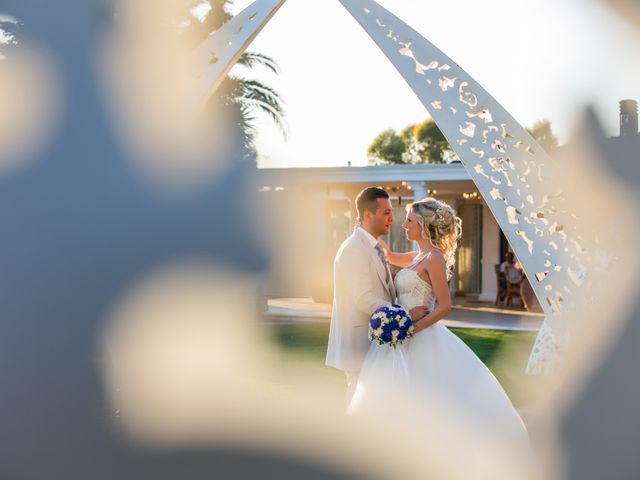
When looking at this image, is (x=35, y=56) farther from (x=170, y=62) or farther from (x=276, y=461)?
→ (x=276, y=461)

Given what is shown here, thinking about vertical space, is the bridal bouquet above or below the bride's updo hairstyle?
below

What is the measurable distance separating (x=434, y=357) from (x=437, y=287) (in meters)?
0.44

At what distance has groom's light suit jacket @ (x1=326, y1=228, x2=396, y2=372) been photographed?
15.9ft

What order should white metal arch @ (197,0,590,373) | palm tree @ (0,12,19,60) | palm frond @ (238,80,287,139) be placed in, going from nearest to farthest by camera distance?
white metal arch @ (197,0,590,373), palm tree @ (0,12,19,60), palm frond @ (238,80,287,139)

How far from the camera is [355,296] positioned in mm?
4871

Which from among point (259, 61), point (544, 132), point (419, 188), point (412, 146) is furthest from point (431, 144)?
point (259, 61)

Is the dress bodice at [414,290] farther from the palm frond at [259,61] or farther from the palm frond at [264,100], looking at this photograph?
the palm frond at [259,61]

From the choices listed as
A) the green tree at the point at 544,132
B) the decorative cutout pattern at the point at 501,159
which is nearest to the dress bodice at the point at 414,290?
the decorative cutout pattern at the point at 501,159

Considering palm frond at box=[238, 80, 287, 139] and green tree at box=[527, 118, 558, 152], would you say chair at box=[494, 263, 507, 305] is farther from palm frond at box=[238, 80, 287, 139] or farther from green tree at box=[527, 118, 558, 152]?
green tree at box=[527, 118, 558, 152]

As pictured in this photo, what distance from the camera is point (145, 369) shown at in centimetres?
1095

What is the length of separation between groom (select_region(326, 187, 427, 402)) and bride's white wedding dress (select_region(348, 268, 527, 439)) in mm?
109

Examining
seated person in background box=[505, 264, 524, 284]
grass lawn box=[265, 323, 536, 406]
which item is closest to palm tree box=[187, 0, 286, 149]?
grass lawn box=[265, 323, 536, 406]

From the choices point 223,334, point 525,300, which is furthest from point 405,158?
point 223,334

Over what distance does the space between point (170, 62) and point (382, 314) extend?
324 centimetres
